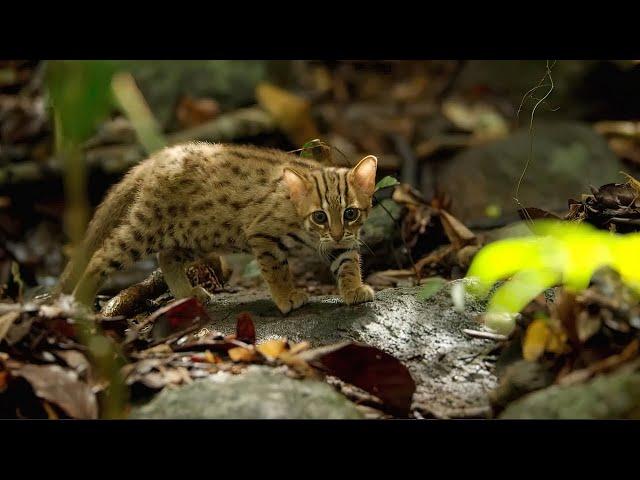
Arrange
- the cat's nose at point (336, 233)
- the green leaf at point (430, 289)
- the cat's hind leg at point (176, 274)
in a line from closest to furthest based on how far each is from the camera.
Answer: the green leaf at point (430, 289), the cat's nose at point (336, 233), the cat's hind leg at point (176, 274)

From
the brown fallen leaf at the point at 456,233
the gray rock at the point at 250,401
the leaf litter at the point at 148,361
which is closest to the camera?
the gray rock at the point at 250,401

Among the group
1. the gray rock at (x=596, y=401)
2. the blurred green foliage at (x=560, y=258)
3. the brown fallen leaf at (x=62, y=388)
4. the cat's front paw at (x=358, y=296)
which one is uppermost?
the blurred green foliage at (x=560, y=258)

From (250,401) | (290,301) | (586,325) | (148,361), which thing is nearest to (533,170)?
(290,301)

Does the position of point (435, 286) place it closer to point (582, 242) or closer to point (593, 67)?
point (582, 242)

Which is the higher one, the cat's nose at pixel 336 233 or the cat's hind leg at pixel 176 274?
the cat's nose at pixel 336 233

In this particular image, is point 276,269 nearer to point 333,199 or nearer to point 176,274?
point 333,199

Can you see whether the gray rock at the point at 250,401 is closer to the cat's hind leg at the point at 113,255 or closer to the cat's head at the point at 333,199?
the cat's head at the point at 333,199

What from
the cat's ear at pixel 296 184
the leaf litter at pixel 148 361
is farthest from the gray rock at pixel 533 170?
the leaf litter at pixel 148 361
